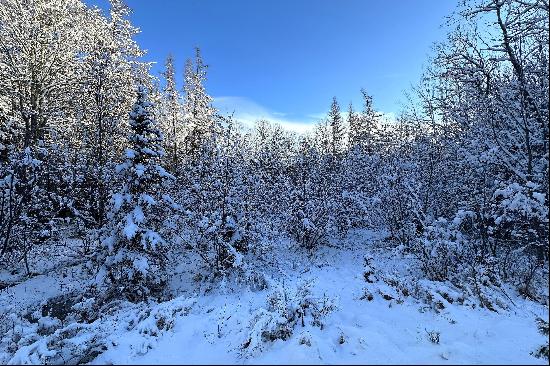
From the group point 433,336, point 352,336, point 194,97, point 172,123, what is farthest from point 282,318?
point 194,97

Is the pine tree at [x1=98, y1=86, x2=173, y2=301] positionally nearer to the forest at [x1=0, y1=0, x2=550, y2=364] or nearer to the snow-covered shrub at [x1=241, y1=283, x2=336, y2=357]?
the forest at [x1=0, y1=0, x2=550, y2=364]

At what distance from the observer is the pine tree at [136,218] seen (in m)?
11.1

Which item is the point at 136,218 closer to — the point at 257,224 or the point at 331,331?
the point at 257,224

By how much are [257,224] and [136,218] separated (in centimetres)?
446

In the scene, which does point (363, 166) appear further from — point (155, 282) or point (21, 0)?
point (21, 0)

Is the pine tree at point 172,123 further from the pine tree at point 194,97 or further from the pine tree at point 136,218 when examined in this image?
the pine tree at point 136,218

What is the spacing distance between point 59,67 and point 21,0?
328 centimetres

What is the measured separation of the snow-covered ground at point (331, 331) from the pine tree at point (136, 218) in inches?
48.9

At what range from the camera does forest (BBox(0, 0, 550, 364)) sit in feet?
23.7

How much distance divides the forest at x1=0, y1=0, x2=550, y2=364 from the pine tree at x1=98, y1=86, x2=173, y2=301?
7cm

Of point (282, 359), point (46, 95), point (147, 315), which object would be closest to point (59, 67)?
point (46, 95)

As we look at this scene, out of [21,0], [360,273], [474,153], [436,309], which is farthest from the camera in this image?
[21,0]

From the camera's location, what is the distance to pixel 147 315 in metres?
8.52

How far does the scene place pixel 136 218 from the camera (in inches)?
436
